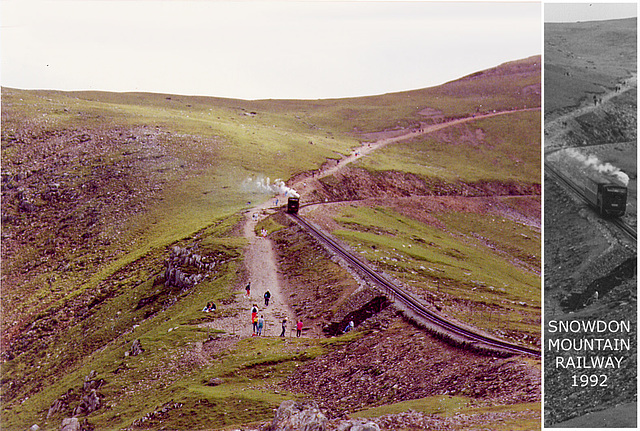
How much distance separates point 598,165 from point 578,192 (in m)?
1.51

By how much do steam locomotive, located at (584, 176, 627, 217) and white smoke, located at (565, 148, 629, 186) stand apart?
0.92 ft

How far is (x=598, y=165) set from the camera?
4138cm

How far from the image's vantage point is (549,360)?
3347 centimetres

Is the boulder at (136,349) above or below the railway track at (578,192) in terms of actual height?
below

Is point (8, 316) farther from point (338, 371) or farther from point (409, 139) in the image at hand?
point (409, 139)

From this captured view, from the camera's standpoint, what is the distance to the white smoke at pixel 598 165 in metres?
38.3

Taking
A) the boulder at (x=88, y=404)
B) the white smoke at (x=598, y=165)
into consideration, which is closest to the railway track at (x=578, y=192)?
the white smoke at (x=598, y=165)

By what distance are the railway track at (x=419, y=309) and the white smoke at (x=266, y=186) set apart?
52.2 ft

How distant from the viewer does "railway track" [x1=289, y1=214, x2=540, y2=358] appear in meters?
38.2

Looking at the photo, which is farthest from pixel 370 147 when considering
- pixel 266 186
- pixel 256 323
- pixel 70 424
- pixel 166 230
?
pixel 70 424

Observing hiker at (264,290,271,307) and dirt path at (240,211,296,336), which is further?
hiker at (264,290,271,307)

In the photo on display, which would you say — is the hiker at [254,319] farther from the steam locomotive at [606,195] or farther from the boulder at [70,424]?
the steam locomotive at [606,195]

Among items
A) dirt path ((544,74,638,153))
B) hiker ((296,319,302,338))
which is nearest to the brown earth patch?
hiker ((296,319,302,338))

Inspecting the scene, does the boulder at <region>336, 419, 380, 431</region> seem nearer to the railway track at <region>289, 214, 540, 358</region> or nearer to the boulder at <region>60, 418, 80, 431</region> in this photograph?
the railway track at <region>289, 214, 540, 358</region>
